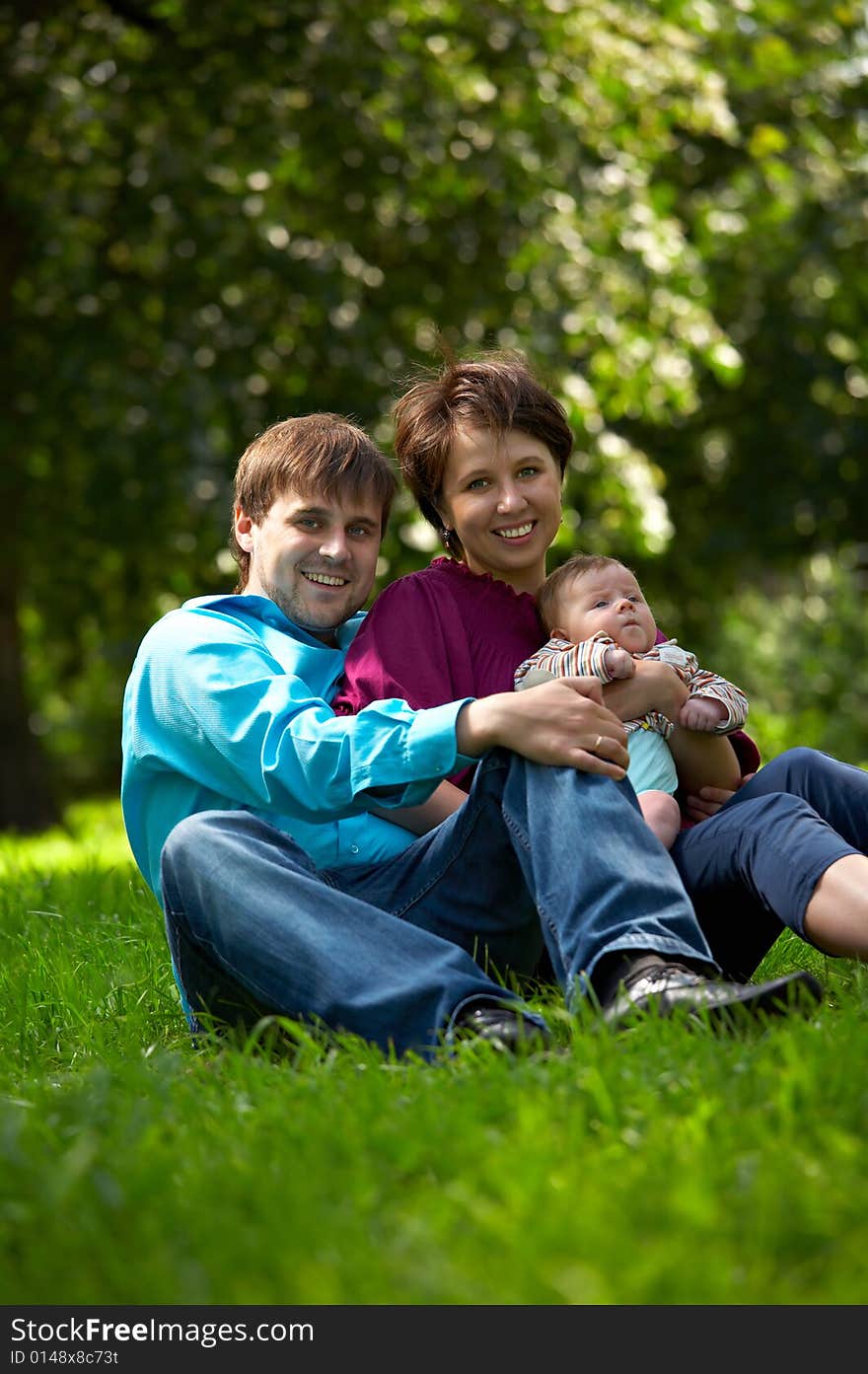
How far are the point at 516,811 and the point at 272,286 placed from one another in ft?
20.1

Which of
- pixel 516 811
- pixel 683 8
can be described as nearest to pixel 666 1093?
pixel 516 811

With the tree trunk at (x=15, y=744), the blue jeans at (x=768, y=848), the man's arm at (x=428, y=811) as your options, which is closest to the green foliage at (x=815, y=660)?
the tree trunk at (x=15, y=744)

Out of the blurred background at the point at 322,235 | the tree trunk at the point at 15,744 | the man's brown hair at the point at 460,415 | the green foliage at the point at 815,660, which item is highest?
the man's brown hair at the point at 460,415

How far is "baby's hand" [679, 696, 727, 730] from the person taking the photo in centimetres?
320

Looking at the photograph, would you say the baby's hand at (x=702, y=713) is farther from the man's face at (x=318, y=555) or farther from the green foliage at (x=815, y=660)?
the green foliage at (x=815, y=660)

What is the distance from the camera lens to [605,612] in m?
3.27

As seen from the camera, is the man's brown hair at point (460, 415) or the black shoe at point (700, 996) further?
the man's brown hair at point (460, 415)

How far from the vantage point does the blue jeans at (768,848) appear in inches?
108

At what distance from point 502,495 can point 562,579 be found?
23 centimetres

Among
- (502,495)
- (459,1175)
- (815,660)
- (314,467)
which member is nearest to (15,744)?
(815,660)

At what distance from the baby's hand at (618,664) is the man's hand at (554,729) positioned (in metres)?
0.38

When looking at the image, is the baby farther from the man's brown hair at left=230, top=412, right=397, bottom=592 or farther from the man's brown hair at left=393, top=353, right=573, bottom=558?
the man's brown hair at left=230, top=412, right=397, bottom=592

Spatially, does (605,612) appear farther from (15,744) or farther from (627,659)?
(15,744)

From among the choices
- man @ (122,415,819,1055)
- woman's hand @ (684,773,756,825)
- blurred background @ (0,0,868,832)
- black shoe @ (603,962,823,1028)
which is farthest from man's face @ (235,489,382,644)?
blurred background @ (0,0,868,832)
